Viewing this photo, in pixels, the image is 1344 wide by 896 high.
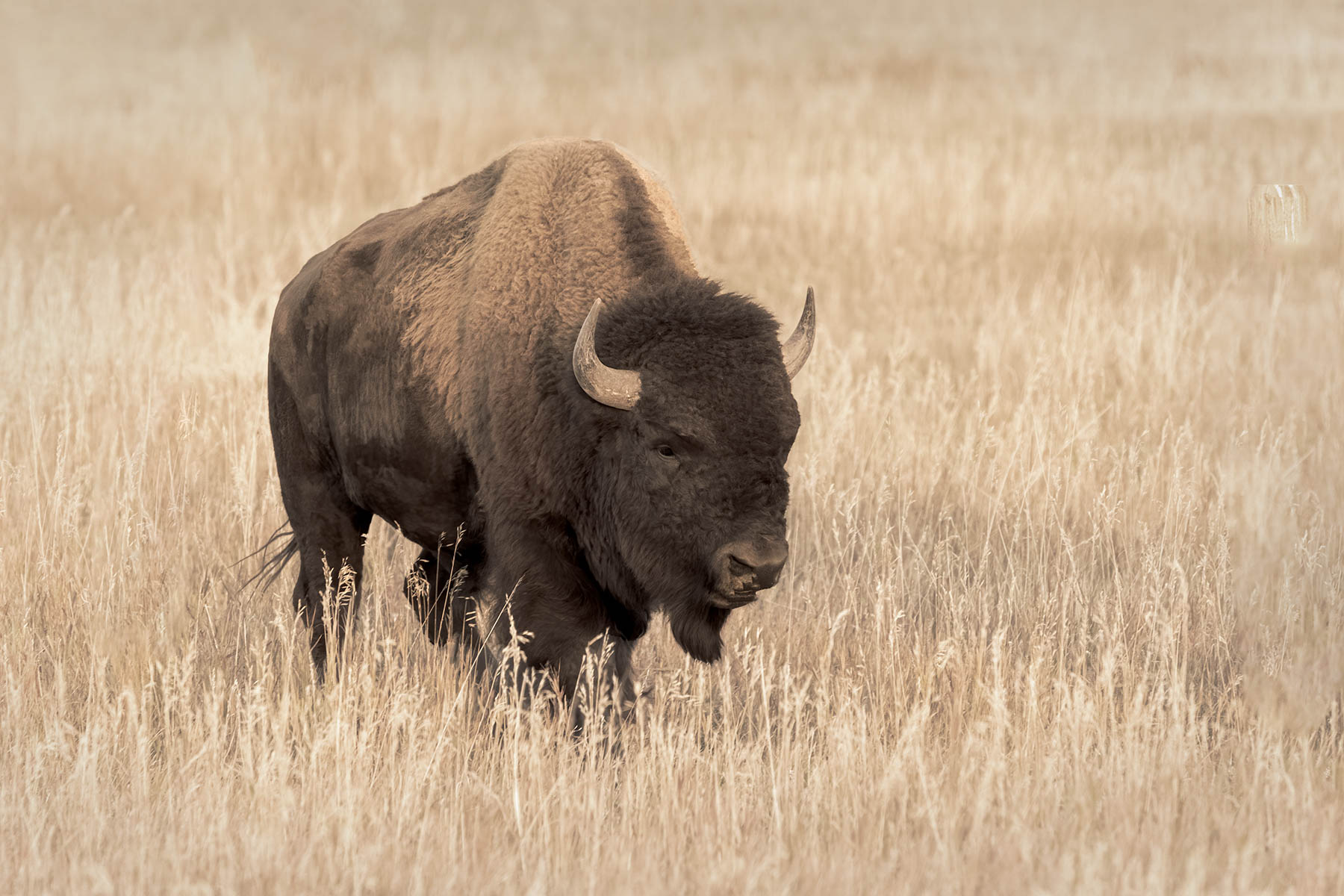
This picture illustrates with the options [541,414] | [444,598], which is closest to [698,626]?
[541,414]

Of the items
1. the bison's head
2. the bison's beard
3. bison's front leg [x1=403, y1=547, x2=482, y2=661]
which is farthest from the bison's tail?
the bison's beard

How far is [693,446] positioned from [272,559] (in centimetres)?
259

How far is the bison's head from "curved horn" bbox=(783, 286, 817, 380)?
1.08ft

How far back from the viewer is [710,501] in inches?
171

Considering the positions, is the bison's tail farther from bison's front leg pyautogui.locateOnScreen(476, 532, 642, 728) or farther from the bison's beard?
the bison's beard

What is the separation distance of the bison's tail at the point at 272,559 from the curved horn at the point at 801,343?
2.41m

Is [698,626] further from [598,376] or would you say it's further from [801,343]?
[801,343]

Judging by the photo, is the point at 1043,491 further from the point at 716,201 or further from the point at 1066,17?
the point at 1066,17

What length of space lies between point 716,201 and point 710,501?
34.3 ft

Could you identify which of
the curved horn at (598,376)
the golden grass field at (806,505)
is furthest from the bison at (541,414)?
the golden grass field at (806,505)

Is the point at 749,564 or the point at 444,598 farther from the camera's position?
the point at 444,598

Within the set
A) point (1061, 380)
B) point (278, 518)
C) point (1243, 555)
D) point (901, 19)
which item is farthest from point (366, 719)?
point (901, 19)

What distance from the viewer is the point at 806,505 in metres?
7.70

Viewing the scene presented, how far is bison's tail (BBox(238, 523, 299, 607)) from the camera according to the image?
20.2 ft
